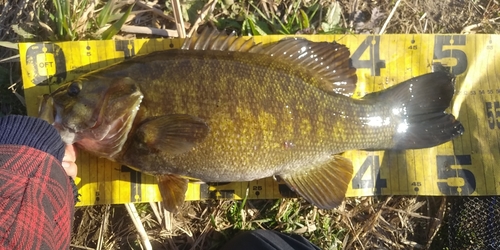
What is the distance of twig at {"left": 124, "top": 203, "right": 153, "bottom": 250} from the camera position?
3.16m

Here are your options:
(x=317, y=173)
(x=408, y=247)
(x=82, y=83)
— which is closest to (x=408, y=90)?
(x=317, y=173)

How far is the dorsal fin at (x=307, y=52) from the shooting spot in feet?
9.37

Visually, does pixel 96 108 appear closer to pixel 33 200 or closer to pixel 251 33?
pixel 33 200

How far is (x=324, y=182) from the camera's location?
2967mm

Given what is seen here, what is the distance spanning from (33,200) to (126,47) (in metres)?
1.28

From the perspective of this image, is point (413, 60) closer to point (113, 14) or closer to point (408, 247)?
point (408, 247)

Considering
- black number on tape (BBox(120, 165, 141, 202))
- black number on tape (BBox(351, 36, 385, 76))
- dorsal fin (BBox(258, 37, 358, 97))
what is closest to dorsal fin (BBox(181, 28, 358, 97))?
dorsal fin (BBox(258, 37, 358, 97))

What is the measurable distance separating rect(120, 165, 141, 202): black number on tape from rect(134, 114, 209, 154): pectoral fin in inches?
22.8

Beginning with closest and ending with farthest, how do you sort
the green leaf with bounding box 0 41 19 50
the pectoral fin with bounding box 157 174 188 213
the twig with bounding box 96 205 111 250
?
the pectoral fin with bounding box 157 174 188 213, the green leaf with bounding box 0 41 19 50, the twig with bounding box 96 205 111 250

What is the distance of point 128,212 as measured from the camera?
3.18 meters

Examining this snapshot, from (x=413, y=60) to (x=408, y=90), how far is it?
0.35 metres

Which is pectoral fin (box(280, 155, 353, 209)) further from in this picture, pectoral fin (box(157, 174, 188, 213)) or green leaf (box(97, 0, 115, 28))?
green leaf (box(97, 0, 115, 28))

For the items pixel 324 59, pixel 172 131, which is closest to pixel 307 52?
pixel 324 59

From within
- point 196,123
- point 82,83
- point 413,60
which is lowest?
point 196,123
